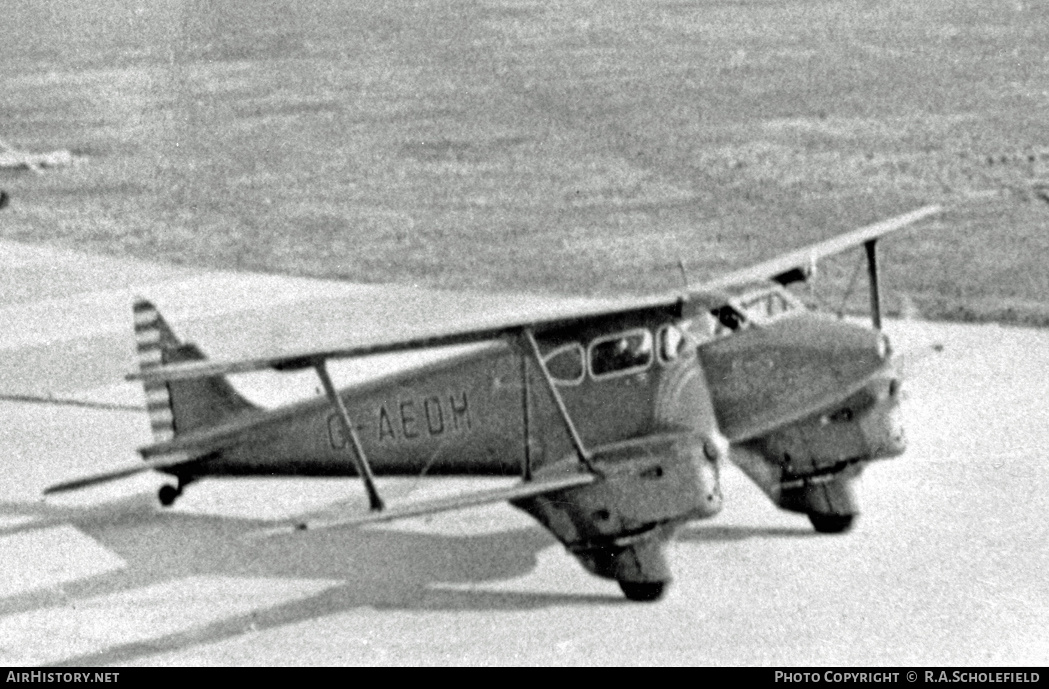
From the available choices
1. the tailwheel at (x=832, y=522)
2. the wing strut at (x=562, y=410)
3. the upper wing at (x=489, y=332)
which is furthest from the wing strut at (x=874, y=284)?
the wing strut at (x=562, y=410)

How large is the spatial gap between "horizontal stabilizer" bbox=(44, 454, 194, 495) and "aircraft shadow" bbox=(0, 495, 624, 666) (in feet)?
2.82

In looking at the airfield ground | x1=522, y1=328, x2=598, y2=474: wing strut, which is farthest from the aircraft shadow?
x1=522, y1=328, x2=598, y2=474: wing strut

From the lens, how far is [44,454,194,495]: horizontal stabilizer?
16.5 m

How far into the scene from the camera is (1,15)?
89.9 meters

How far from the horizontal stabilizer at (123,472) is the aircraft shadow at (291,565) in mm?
859

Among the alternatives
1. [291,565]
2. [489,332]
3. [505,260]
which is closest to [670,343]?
[489,332]

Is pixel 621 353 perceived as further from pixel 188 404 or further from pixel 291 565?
pixel 188 404

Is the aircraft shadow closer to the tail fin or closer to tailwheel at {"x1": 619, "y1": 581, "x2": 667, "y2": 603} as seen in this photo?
tailwheel at {"x1": 619, "y1": 581, "x2": 667, "y2": 603}

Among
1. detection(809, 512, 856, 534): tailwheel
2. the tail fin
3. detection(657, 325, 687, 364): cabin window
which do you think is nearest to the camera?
detection(657, 325, 687, 364): cabin window

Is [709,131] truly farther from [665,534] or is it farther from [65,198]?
[665,534]

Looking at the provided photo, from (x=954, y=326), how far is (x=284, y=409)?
11996mm

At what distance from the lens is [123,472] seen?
54.1 feet

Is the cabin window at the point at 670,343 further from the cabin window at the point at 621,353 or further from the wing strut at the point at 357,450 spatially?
the wing strut at the point at 357,450

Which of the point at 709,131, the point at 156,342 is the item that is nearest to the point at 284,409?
the point at 156,342
